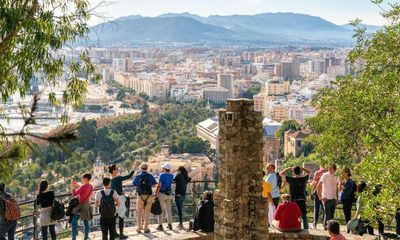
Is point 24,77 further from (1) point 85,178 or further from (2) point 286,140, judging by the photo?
(2) point 286,140

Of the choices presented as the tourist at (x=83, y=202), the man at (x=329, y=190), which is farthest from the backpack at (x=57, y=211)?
the man at (x=329, y=190)

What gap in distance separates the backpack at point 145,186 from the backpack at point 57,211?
1090 millimetres

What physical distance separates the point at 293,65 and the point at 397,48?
159m

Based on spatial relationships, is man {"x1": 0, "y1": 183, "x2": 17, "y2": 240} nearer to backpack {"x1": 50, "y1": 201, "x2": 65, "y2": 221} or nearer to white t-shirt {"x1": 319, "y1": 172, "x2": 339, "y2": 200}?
backpack {"x1": 50, "y1": 201, "x2": 65, "y2": 221}

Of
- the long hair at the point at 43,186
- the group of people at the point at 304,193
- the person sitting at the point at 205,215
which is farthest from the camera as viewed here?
the person sitting at the point at 205,215

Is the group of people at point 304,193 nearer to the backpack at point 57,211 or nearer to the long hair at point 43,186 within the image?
the backpack at point 57,211

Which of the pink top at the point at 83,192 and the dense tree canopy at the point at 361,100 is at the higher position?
the dense tree canopy at the point at 361,100

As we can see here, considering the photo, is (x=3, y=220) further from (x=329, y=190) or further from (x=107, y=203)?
(x=329, y=190)

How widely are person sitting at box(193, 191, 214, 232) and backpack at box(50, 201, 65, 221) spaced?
169 cm

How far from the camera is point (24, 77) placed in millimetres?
6750

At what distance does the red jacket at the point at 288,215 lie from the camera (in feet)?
24.5

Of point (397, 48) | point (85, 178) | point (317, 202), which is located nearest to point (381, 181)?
point (317, 202)

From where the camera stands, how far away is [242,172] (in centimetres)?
674

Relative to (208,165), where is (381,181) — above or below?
above
